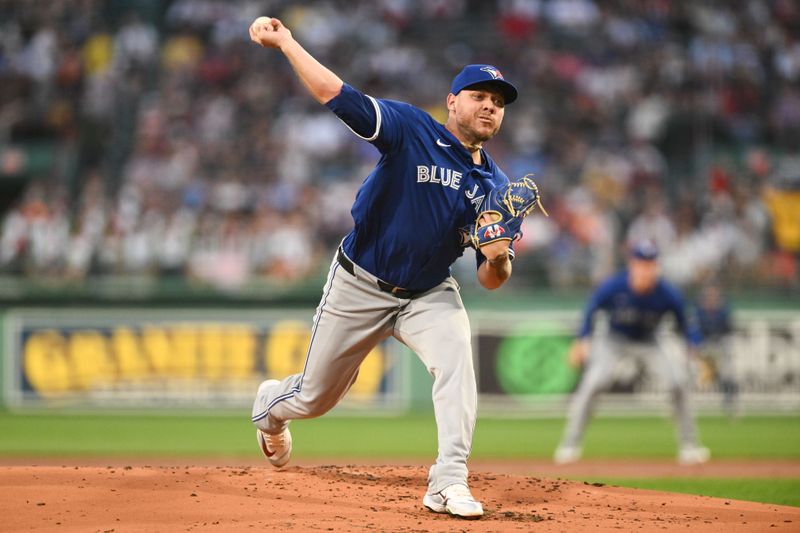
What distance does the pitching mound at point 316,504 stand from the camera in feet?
16.7

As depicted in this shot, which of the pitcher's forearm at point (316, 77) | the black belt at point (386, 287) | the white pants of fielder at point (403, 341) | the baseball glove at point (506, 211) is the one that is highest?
the pitcher's forearm at point (316, 77)

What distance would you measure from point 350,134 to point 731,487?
1179 cm

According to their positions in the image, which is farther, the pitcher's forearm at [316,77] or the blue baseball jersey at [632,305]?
the blue baseball jersey at [632,305]

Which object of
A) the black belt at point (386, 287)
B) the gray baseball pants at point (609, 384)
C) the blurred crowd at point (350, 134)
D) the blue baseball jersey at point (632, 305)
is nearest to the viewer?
the black belt at point (386, 287)

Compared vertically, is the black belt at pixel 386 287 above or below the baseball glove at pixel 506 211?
below

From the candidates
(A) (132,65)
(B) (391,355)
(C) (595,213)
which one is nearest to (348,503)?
(B) (391,355)

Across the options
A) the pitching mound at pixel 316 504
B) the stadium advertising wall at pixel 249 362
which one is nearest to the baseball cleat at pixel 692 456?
the pitching mound at pixel 316 504

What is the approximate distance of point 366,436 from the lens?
12570 millimetres

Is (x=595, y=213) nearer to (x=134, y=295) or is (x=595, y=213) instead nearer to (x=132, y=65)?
(x=134, y=295)

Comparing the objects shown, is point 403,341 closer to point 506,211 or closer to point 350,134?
point 506,211

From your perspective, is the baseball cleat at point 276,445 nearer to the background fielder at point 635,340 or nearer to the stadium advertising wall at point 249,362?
the background fielder at point 635,340

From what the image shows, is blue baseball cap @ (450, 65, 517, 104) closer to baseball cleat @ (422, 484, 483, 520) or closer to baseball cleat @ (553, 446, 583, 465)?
baseball cleat @ (422, 484, 483, 520)

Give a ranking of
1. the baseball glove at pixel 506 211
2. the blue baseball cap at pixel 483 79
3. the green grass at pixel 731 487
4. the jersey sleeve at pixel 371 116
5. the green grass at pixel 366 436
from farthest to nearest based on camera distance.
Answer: the green grass at pixel 366 436, the green grass at pixel 731 487, the blue baseball cap at pixel 483 79, the baseball glove at pixel 506 211, the jersey sleeve at pixel 371 116

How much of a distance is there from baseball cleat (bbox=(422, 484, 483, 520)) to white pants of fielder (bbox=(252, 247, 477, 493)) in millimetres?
47
